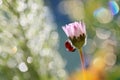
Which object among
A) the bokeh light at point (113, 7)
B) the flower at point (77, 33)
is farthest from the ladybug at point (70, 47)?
the bokeh light at point (113, 7)

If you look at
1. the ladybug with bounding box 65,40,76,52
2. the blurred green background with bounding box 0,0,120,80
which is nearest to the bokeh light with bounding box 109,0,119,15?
the blurred green background with bounding box 0,0,120,80

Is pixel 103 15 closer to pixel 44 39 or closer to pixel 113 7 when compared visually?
pixel 113 7

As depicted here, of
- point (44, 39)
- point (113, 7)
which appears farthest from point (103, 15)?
point (44, 39)

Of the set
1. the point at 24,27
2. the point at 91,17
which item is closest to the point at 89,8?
the point at 91,17

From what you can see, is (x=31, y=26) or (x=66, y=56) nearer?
(x=31, y=26)

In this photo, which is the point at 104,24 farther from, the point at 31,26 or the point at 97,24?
the point at 31,26

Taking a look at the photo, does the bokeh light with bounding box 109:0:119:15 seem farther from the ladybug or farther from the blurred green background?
the ladybug
